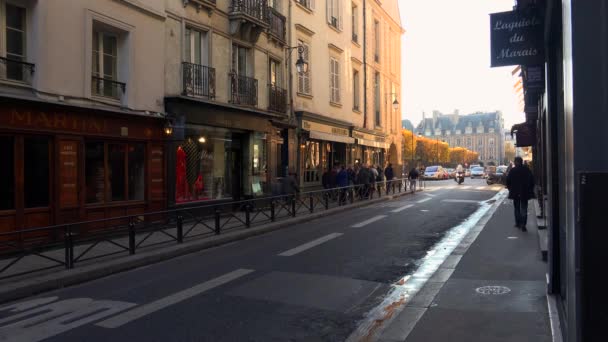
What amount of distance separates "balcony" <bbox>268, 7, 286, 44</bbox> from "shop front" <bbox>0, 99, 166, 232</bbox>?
813 cm

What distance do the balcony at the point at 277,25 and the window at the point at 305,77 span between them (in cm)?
193

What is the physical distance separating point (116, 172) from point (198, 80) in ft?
13.9

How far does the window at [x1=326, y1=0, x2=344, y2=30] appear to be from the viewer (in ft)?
86.4

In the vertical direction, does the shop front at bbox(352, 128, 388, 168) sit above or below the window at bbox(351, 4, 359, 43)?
below

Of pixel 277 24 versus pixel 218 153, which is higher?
pixel 277 24

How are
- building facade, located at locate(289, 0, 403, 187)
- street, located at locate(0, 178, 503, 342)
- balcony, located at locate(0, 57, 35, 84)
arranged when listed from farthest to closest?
building facade, located at locate(289, 0, 403, 187) → balcony, located at locate(0, 57, 35, 84) → street, located at locate(0, 178, 503, 342)

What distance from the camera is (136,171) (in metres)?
13.6

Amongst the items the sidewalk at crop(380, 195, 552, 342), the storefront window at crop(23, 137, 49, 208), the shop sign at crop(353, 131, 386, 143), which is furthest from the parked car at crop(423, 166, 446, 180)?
the storefront window at crop(23, 137, 49, 208)

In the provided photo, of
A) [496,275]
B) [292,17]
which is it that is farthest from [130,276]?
[292,17]

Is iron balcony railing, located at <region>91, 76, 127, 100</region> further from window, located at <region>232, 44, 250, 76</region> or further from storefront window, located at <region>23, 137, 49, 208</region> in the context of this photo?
window, located at <region>232, 44, 250, 76</region>

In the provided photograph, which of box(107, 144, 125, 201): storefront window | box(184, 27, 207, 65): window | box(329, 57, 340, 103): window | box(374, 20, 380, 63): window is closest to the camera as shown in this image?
box(107, 144, 125, 201): storefront window

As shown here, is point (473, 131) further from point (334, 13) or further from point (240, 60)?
point (240, 60)

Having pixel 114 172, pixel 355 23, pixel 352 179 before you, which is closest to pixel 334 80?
pixel 355 23

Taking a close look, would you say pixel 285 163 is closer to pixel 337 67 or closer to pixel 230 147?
pixel 230 147
